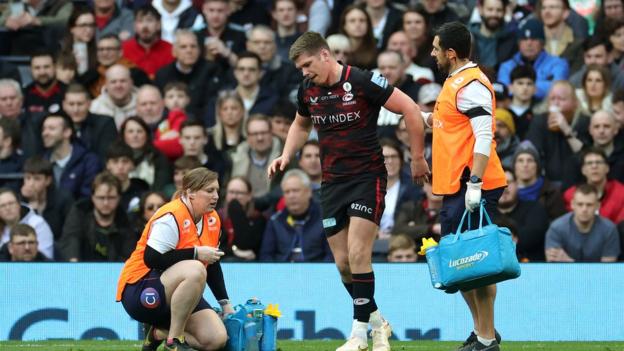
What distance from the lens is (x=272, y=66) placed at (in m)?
17.2

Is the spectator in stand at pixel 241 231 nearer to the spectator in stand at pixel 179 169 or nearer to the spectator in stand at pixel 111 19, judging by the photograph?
the spectator in stand at pixel 179 169

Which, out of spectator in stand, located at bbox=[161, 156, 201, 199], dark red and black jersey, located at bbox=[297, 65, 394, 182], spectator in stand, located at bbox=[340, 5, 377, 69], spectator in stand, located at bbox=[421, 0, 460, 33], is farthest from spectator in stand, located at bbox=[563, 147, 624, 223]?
dark red and black jersey, located at bbox=[297, 65, 394, 182]

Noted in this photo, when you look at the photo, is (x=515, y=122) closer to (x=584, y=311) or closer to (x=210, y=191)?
(x=584, y=311)

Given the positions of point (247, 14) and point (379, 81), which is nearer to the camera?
point (379, 81)

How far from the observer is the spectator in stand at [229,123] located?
16.2 metres

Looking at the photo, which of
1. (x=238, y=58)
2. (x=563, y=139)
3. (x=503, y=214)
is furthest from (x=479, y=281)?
(x=238, y=58)

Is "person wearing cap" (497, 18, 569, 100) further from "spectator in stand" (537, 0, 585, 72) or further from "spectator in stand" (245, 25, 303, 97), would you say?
"spectator in stand" (245, 25, 303, 97)

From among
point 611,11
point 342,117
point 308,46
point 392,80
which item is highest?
Answer: point 611,11

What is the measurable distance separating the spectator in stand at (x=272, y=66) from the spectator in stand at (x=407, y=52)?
4.16ft

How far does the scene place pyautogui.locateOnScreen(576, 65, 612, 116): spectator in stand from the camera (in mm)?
15789

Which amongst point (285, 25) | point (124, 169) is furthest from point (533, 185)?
point (124, 169)

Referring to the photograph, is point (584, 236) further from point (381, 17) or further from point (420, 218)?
point (381, 17)

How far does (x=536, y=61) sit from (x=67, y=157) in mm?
5817

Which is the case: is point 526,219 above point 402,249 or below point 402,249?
above
